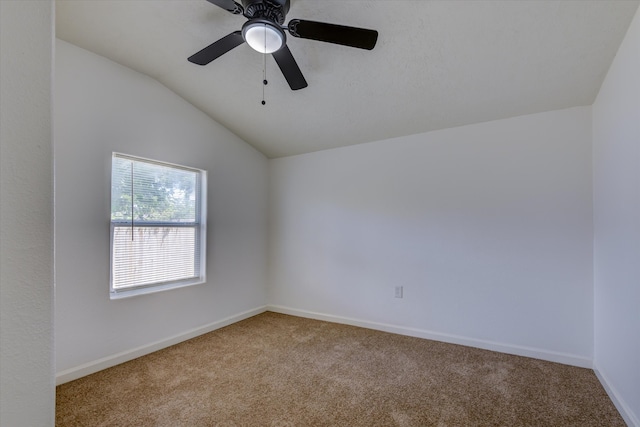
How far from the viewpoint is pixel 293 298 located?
413 cm

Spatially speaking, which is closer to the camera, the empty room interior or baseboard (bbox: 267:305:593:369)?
the empty room interior

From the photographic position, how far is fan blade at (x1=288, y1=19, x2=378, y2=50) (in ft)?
5.44

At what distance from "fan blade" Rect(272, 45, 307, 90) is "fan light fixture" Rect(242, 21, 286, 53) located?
0.25 ft

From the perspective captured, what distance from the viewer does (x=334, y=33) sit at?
171cm

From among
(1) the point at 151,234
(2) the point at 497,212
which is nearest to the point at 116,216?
(1) the point at 151,234

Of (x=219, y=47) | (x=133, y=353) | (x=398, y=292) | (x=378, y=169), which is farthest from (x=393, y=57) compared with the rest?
(x=133, y=353)

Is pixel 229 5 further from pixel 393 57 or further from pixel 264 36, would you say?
pixel 393 57

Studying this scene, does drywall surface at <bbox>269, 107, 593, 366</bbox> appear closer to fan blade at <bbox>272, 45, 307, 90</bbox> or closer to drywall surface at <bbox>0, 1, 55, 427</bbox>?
fan blade at <bbox>272, 45, 307, 90</bbox>

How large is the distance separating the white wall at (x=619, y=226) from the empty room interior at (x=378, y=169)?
0.02 m

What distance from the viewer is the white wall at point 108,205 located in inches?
92.7

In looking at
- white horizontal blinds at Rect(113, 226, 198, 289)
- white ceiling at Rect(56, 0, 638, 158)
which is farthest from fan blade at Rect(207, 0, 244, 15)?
white horizontal blinds at Rect(113, 226, 198, 289)

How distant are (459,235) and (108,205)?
321 centimetres

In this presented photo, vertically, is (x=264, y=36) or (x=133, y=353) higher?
(x=264, y=36)

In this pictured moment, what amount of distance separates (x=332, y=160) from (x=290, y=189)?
2.39 feet
